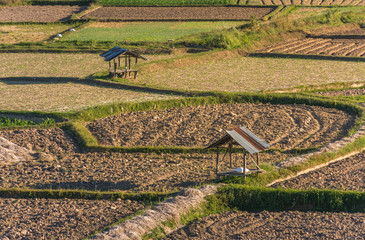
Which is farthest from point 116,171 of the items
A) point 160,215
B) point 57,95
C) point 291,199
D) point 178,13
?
point 178,13

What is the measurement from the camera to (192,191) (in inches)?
432

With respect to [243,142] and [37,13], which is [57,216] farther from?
[37,13]

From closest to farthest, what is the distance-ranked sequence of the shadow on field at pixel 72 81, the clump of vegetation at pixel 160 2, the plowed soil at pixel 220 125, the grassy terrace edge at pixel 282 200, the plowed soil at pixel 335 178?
the grassy terrace edge at pixel 282 200 < the plowed soil at pixel 335 178 < the plowed soil at pixel 220 125 < the shadow on field at pixel 72 81 < the clump of vegetation at pixel 160 2

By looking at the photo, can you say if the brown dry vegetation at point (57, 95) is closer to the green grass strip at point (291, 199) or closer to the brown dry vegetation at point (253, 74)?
the brown dry vegetation at point (253, 74)

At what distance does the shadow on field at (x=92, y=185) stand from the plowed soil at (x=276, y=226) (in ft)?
8.39

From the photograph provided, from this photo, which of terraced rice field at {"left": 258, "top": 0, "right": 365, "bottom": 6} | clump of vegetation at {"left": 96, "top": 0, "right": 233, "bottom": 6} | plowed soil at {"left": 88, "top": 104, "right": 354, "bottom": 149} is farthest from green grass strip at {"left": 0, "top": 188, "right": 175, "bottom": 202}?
terraced rice field at {"left": 258, "top": 0, "right": 365, "bottom": 6}

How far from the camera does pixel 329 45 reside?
33062 millimetres

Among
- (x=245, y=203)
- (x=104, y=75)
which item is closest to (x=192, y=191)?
(x=245, y=203)

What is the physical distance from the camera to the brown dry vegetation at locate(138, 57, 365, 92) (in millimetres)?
23156

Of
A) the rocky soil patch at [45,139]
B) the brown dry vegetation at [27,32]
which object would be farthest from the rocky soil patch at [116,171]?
the brown dry vegetation at [27,32]

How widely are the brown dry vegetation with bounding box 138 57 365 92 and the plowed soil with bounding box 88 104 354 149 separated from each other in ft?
10.6

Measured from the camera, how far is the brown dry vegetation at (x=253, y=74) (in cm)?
2316

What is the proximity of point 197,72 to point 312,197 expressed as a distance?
1546 centimetres

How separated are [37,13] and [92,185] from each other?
36.0m
